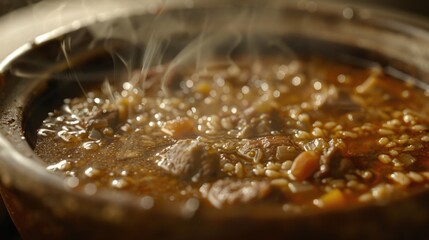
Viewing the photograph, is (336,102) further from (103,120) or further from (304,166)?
(103,120)

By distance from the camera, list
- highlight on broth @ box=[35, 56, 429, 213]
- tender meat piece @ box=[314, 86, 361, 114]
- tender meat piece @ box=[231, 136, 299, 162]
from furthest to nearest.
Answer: tender meat piece @ box=[314, 86, 361, 114], tender meat piece @ box=[231, 136, 299, 162], highlight on broth @ box=[35, 56, 429, 213]

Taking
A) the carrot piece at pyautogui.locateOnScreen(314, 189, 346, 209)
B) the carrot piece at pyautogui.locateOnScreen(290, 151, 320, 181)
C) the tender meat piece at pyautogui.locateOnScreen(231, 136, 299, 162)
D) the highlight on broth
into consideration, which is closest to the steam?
the highlight on broth

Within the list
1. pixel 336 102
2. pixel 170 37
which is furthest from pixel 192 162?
pixel 170 37

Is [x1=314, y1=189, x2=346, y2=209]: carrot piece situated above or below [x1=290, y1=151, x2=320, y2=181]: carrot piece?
below

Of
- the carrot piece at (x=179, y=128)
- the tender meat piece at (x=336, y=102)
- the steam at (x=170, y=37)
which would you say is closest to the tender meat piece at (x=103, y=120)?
the carrot piece at (x=179, y=128)

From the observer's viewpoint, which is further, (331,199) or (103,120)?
(103,120)

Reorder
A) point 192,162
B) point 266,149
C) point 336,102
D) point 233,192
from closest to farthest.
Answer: point 233,192 < point 192,162 < point 266,149 < point 336,102

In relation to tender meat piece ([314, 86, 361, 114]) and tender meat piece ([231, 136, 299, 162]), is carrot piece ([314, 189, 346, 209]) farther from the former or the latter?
tender meat piece ([314, 86, 361, 114])
